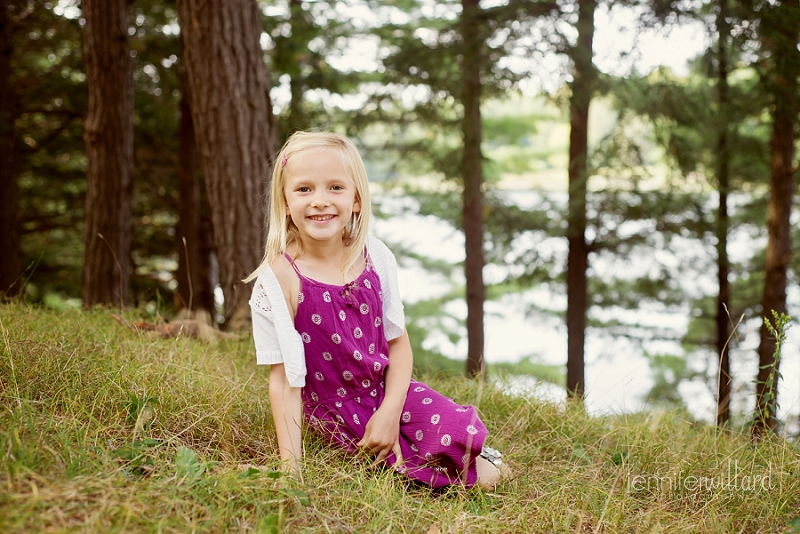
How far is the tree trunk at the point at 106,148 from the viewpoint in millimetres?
5207

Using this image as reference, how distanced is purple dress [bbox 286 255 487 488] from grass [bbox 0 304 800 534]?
0.09 metres

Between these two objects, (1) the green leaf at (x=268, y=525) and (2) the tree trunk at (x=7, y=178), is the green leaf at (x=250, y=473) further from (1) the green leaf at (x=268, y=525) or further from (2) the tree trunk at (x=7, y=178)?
(2) the tree trunk at (x=7, y=178)

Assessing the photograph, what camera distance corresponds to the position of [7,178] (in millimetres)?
7191

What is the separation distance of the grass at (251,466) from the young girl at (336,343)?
0.40ft

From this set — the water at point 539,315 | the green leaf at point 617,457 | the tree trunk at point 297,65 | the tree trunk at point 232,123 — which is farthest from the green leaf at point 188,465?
the water at point 539,315

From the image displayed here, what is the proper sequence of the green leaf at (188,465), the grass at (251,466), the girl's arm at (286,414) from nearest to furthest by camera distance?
the grass at (251,466) → the green leaf at (188,465) → the girl's arm at (286,414)

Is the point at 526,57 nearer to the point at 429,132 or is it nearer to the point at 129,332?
the point at 429,132

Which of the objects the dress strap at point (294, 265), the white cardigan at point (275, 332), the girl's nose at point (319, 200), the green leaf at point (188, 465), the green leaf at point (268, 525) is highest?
the girl's nose at point (319, 200)

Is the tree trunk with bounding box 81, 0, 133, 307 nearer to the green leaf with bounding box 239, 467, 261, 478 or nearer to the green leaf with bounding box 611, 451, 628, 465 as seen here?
the green leaf with bounding box 239, 467, 261, 478

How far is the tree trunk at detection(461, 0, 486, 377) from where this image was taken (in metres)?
7.08

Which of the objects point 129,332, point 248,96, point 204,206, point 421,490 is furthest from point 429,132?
point 421,490

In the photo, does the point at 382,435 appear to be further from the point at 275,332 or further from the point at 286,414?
the point at 275,332

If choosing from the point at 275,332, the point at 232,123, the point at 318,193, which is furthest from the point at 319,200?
the point at 232,123

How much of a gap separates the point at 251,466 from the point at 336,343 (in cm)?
61
